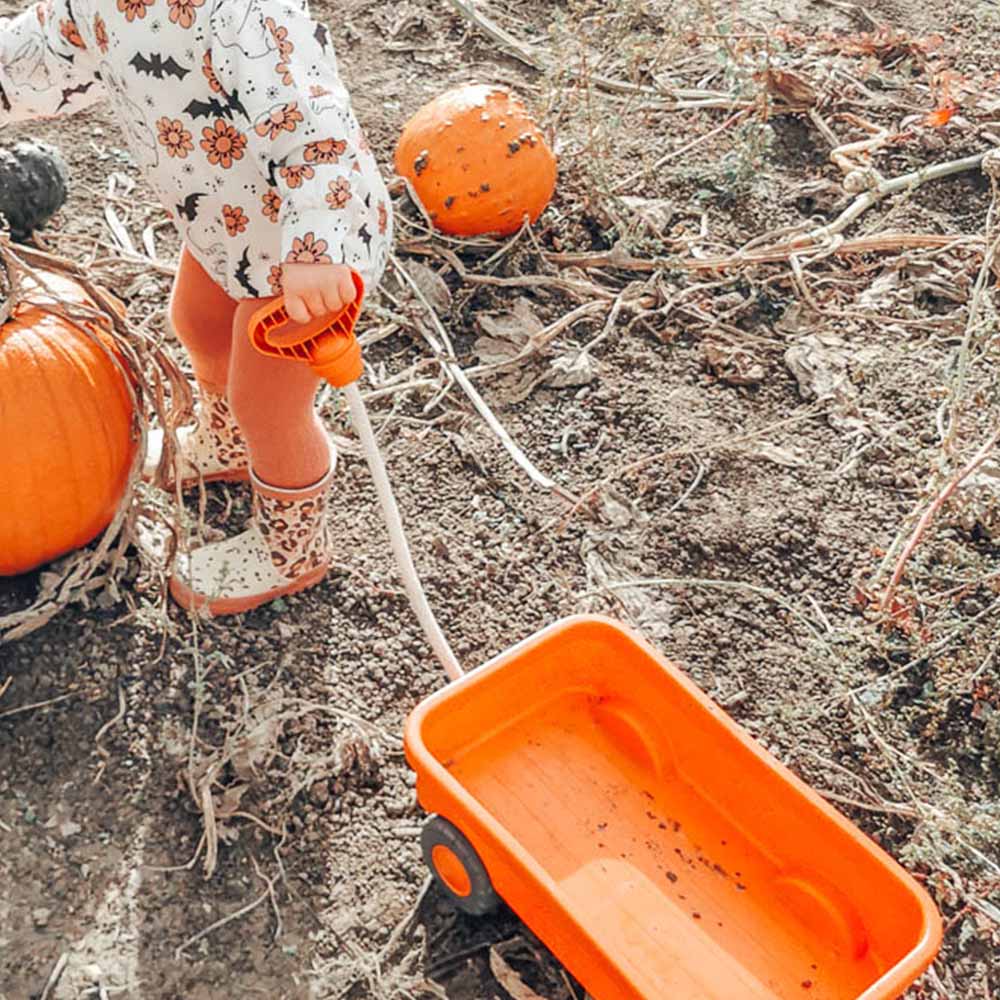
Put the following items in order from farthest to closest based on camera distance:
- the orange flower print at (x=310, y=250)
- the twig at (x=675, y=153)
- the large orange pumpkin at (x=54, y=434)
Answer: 1. the twig at (x=675, y=153)
2. the large orange pumpkin at (x=54, y=434)
3. the orange flower print at (x=310, y=250)

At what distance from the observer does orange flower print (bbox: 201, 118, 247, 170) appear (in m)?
1.85

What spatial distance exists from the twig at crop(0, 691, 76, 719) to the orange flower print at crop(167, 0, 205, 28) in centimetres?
103

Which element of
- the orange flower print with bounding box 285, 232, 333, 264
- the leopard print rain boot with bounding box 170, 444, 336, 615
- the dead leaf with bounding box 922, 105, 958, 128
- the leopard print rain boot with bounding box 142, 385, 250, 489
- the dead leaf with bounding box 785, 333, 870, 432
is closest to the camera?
the orange flower print with bounding box 285, 232, 333, 264

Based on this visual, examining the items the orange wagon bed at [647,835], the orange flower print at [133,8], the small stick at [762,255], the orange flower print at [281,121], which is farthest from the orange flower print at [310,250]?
the small stick at [762,255]

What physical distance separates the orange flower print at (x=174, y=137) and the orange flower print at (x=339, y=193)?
254mm

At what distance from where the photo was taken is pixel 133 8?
5.89ft

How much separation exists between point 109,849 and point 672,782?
0.84 m

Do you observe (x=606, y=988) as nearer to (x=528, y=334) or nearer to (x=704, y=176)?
(x=528, y=334)

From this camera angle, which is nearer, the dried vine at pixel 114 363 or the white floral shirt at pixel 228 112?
the white floral shirt at pixel 228 112

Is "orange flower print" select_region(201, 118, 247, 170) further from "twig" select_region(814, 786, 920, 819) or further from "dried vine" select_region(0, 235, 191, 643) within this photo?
"twig" select_region(814, 786, 920, 819)

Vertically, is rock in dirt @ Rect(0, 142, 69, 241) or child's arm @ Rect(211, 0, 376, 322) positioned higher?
child's arm @ Rect(211, 0, 376, 322)

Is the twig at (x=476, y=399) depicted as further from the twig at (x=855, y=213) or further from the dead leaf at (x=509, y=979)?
the dead leaf at (x=509, y=979)

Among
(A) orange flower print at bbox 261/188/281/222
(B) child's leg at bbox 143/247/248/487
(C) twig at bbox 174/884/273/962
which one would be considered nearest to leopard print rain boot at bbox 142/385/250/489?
(B) child's leg at bbox 143/247/248/487

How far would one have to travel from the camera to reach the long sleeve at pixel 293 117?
1.73m
